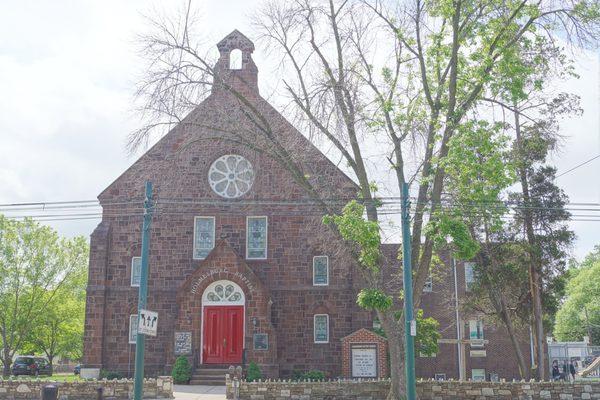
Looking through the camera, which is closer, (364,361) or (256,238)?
(364,361)

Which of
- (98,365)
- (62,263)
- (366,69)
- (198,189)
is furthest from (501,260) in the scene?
(62,263)

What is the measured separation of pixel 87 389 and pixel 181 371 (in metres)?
5.60

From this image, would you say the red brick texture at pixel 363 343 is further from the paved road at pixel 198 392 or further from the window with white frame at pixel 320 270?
the paved road at pixel 198 392

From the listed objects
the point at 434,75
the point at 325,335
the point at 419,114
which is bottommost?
the point at 325,335

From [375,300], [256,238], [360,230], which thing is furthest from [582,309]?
[360,230]

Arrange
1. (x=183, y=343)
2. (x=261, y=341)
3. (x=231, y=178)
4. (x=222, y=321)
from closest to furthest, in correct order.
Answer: (x=261, y=341) < (x=183, y=343) < (x=222, y=321) < (x=231, y=178)

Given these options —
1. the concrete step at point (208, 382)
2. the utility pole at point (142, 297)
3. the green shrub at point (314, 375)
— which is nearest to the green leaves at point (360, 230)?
the utility pole at point (142, 297)

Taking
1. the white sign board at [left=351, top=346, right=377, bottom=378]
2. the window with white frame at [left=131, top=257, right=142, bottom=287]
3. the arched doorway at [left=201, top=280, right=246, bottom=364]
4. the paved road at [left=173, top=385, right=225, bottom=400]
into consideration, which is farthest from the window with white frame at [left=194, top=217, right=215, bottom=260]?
the white sign board at [left=351, top=346, right=377, bottom=378]

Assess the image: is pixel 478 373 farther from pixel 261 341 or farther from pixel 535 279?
pixel 261 341

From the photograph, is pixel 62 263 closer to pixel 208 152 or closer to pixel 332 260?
pixel 208 152

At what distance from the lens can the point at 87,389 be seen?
2122 cm

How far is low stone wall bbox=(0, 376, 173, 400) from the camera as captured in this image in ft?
69.2

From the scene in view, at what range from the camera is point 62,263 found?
39281 mm

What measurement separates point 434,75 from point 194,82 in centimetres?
688
